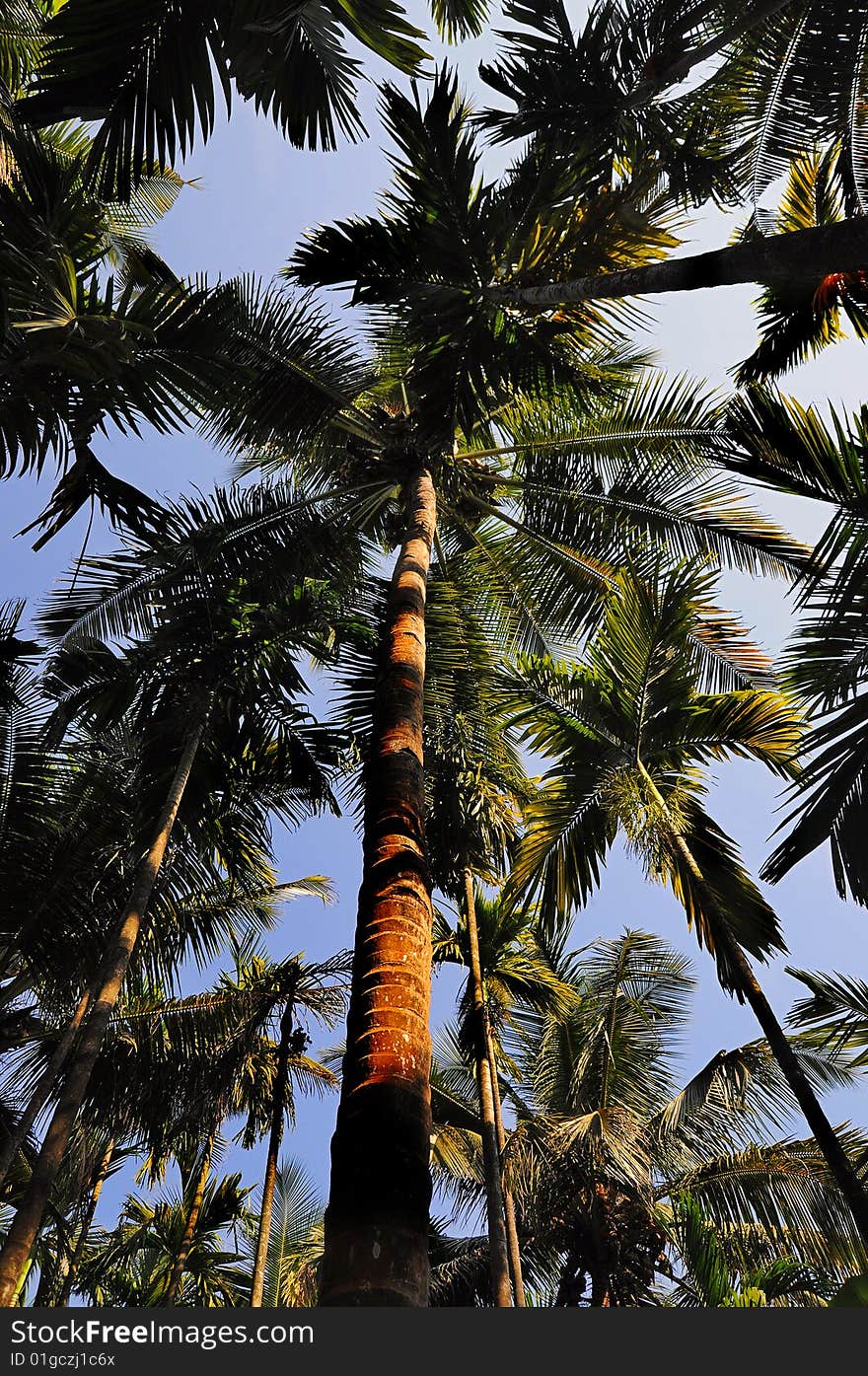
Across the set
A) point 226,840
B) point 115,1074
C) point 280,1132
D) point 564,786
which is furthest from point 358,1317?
point 280,1132

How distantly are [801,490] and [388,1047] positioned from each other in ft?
12.2

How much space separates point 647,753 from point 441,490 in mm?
4275

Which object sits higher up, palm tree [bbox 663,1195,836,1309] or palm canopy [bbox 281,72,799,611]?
palm canopy [bbox 281,72,799,611]

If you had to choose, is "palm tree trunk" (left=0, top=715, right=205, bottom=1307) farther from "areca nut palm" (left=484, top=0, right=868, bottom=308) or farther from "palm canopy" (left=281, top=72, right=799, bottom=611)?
"areca nut palm" (left=484, top=0, right=868, bottom=308)

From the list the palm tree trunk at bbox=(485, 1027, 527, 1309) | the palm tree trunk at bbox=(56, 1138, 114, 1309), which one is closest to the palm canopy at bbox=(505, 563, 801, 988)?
the palm tree trunk at bbox=(485, 1027, 527, 1309)

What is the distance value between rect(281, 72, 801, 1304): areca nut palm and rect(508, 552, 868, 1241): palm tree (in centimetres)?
119

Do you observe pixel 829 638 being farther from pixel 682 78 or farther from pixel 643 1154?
pixel 643 1154

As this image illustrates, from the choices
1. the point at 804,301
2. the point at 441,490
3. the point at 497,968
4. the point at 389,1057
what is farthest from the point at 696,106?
the point at 497,968

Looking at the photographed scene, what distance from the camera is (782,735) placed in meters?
8.31

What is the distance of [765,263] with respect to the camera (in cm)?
423

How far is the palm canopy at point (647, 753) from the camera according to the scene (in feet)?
24.9

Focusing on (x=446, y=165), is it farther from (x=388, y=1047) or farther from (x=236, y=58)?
(x=388, y=1047)

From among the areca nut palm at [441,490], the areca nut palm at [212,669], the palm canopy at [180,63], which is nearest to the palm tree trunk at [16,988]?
the areca nut palm at [212,669]

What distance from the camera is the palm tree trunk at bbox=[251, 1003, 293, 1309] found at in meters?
11.7
